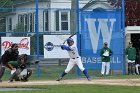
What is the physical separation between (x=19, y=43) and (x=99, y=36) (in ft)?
15.0

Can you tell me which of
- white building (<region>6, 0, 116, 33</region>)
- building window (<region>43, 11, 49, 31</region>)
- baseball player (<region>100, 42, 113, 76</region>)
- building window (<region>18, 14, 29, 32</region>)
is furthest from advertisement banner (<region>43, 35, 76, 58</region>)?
building window (<region>43, 11, 49, 31</region>)

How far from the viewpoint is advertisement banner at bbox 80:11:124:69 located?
91.2 feet

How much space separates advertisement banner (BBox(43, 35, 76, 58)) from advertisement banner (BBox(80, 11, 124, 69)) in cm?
128

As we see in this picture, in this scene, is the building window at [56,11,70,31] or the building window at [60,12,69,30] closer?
the building window at [56,11,70,31]

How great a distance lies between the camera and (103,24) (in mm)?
28328

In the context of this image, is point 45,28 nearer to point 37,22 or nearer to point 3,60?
point 37,22

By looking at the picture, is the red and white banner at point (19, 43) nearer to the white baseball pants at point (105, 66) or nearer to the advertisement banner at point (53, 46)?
the advertisement banner at point (53, 46)

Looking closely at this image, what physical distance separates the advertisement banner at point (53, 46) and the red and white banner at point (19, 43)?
0.97m

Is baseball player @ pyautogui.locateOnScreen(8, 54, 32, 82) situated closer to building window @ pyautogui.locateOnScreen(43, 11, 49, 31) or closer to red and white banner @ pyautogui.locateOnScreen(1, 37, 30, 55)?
red and white banner @ pyautogui.locateOnScreen(1, 37, 30, 55)

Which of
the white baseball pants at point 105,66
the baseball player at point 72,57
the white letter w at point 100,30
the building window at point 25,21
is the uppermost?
the building window at point 25,21

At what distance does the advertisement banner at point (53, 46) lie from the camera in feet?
88.4

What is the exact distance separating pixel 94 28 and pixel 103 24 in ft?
1.99

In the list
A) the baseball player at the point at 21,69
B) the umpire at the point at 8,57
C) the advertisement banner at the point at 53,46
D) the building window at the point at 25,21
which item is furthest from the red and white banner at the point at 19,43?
the baseball player at the point at 21,69

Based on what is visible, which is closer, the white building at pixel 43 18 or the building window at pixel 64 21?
the white building at pixel 43 18
